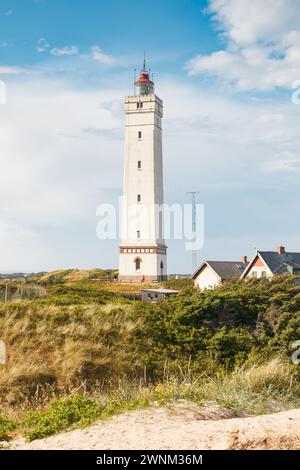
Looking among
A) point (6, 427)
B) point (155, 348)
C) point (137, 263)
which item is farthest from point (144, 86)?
point (6, 427)

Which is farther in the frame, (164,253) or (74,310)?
(164,253)

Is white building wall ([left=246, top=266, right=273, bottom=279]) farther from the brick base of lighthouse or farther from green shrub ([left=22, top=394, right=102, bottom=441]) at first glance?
green shrub ([left=22, top=394, right=102, bottom=441])

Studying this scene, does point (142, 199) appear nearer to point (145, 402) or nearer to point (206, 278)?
point (206, 278)

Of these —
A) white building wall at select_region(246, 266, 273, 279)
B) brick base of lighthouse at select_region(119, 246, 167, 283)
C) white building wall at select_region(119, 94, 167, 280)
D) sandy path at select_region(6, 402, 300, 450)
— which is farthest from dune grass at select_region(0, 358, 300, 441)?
white building wall at select_region(119, 94, 167, 280)

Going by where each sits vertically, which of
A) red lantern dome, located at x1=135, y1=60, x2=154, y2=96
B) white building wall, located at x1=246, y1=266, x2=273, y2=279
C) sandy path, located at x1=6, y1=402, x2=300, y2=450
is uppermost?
red lantern dome, located at x1=135, y1=60, x2=154, y2=96

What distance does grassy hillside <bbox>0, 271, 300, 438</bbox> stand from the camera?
425 inches

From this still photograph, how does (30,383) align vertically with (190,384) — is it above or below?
below

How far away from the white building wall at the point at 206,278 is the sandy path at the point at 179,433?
107ft

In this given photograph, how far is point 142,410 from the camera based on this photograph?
8297 millimetres

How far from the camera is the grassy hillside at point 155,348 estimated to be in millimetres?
10789

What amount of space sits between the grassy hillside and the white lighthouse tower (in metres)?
29.0
